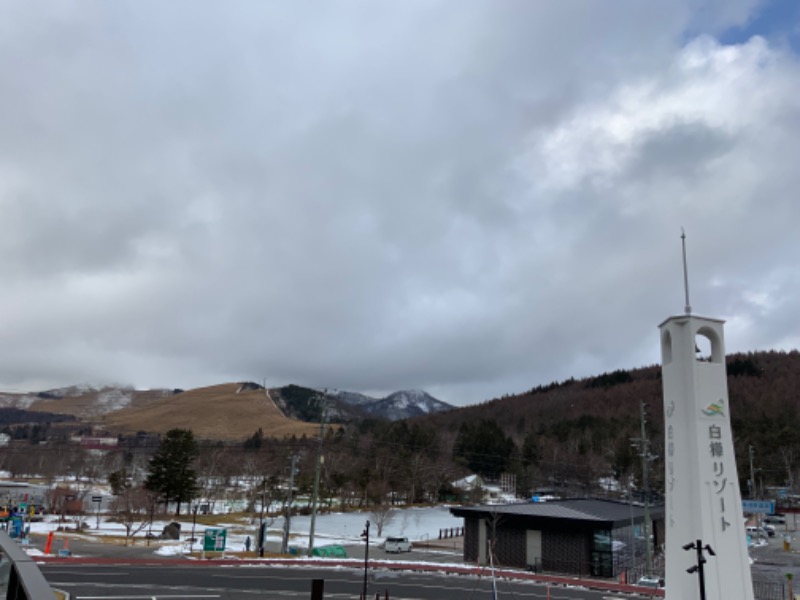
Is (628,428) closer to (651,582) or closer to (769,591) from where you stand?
(651,582)

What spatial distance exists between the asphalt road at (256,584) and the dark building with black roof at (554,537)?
594cm

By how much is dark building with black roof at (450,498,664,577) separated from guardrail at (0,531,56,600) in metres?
32.4

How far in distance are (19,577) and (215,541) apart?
36.9m

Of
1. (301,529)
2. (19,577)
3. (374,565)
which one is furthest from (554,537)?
(19,577)

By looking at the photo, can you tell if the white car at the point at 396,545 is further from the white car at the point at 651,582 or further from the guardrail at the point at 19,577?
the guardrail at the point at 19,577

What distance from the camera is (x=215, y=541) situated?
120ft

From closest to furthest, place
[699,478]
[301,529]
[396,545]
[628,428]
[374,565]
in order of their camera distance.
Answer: [699,478] → [374,565] → [396,545] → [301,529] → [628,428]

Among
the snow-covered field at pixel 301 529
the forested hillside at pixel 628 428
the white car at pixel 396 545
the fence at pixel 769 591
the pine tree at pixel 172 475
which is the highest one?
the forested hillside at pixel 628 428

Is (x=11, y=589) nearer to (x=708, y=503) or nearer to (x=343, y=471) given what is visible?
(x=708, y=503)

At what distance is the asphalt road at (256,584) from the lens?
73.8 ft

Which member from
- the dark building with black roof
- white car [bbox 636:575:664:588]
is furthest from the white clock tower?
the dark building with black roof

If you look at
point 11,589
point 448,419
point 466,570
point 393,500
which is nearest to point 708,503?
point 11,589

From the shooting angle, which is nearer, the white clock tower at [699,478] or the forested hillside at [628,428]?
the white clock tower at [699,478]

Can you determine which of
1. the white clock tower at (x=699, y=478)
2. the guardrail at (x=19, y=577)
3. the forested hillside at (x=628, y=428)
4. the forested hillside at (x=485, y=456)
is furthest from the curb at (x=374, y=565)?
the forested hillside at (x=628, y=428)
